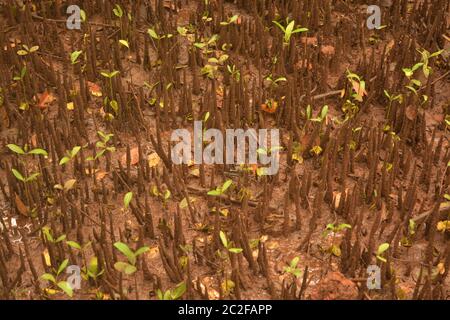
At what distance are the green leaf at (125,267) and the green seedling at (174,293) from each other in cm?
16

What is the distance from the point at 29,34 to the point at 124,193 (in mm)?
1580

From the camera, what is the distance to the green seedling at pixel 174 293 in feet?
9.44

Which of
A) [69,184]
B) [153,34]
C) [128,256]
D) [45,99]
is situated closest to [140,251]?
[128,256]

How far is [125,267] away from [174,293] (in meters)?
0.28

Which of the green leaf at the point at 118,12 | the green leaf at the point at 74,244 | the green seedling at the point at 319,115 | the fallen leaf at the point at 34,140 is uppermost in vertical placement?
the green leaf at the point at 118,12

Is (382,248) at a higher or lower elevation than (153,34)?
lower

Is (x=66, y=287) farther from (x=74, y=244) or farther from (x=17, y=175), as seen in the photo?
(x=17, y=175)

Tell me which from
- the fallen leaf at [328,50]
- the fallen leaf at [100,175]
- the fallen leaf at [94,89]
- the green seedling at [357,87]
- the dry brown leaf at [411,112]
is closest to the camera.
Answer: the fallen leaf at [100,175]

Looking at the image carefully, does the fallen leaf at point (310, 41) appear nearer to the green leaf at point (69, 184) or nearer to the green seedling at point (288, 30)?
the green seedling at point (288, 30)

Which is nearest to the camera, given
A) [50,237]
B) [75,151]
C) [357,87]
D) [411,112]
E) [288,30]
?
[50,237]

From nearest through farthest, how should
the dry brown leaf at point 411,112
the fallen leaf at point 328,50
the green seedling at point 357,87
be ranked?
the dry brown leaf at point 411,112 < the green seedling at point 357,87 < the fallen leaf at point 328,50

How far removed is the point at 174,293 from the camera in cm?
288

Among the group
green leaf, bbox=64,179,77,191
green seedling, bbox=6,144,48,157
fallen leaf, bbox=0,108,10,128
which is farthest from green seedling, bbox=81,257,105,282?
fallen leaf, bbox=0,108,10,128

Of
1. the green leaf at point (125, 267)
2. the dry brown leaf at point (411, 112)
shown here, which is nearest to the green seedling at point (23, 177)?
the green leaf at point (125, 267)
